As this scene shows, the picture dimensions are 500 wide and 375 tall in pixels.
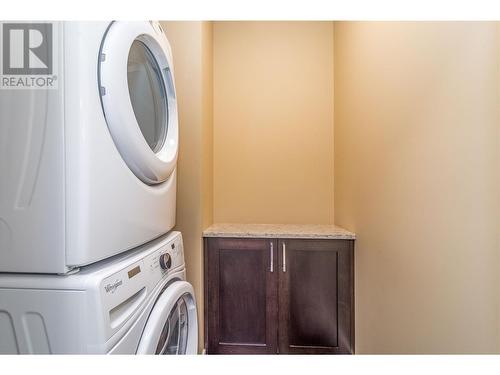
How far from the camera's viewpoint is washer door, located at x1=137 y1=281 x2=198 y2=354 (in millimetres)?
681

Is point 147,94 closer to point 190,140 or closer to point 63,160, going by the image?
point 63,160

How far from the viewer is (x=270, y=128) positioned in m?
2.00

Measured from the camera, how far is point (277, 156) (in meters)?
2.01

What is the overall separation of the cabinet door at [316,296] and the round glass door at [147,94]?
3.20 feet

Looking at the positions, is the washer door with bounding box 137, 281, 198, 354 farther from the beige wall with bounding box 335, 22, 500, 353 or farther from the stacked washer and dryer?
the beige wall with bounding box 335, 22, 500, 353

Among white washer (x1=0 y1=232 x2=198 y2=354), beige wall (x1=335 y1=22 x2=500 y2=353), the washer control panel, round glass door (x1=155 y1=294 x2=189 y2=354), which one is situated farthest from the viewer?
round glass door (x1=155 y1=294 x2=189 y2=354)

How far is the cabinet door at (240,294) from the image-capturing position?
154 centimetres

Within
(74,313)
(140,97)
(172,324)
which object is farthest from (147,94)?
(172,324)

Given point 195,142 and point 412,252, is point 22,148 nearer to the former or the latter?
point 195,142

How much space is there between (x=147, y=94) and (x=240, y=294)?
1.22 meters

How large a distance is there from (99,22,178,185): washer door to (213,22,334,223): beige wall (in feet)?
3.32

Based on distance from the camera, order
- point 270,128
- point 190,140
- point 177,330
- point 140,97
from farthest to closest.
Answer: point 270,128 < point 190,140 < point 177,330 < point 140,97

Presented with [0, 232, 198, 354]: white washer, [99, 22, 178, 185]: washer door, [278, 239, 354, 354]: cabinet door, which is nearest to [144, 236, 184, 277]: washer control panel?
[0, 232, 198, 354]: white washer
